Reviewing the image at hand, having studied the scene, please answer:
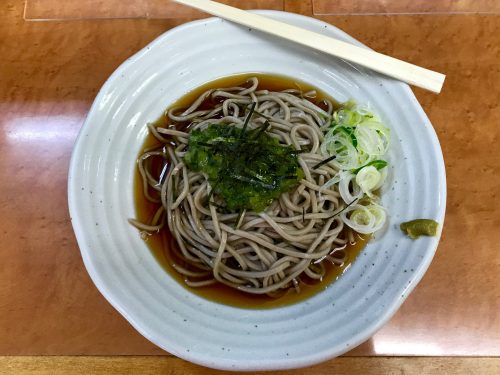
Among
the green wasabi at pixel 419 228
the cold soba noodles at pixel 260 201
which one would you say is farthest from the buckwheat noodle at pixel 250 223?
the green wasabi at pixel 419 228

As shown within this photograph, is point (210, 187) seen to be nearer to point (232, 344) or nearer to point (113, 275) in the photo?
point (113, 275)

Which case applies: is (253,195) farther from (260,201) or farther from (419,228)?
(419,228)

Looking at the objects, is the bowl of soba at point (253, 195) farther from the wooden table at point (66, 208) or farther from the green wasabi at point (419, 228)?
the wooden table at point (66, 208)

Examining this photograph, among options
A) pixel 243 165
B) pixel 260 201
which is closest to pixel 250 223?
pixel 260 201

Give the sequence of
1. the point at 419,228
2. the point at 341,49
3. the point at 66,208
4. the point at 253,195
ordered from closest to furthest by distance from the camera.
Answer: the point at 419,228, the point at 253,195, the point at 341,49, the point at 66,208

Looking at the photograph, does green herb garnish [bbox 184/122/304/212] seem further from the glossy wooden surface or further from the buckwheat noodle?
the glossy wooden surface

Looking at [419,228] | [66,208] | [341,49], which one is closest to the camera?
[419,228]

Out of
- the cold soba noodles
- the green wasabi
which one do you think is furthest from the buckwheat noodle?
the green wasabi
